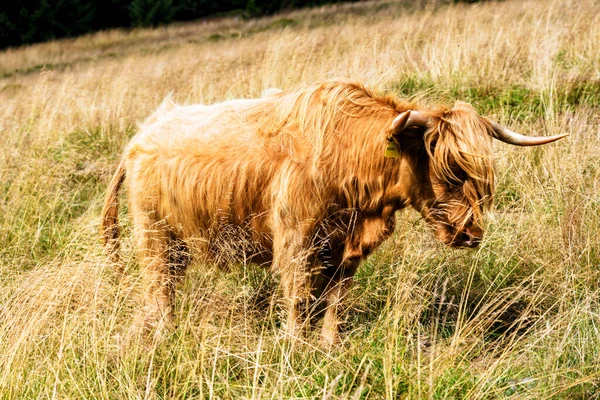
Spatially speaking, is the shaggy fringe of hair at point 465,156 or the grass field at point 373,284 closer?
the grass field at point 373,284

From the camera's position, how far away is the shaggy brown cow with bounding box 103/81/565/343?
333 cm

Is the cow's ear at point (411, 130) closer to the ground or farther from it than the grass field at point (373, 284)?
farther from it

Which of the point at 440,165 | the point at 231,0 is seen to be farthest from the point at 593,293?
the point at 231,0

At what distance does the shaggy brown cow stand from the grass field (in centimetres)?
21

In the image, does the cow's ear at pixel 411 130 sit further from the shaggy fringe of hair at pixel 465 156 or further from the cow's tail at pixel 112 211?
the cow's tail at pixel 112 211

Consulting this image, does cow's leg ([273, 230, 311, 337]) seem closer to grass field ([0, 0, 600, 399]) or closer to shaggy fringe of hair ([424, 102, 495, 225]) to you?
grass field ([0, 0, 600, 399])

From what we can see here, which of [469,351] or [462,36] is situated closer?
[469,351]

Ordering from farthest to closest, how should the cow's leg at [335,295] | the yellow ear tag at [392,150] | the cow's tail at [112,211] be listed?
the cow's tail at [112,211]
the cow's leg at [335,295]
the yellow ear tag at [392,150]

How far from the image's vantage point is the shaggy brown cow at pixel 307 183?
10.9 feet

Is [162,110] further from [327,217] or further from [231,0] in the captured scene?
[231,0]

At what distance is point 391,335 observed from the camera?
306 centimetres

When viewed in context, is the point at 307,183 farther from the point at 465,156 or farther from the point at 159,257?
the point at 159,257

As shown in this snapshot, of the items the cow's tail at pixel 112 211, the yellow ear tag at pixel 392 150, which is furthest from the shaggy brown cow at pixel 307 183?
the cow's tail at pixel 112 211

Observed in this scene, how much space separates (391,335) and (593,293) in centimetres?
113
